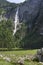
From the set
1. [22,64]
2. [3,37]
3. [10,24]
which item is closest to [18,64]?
[22,64]

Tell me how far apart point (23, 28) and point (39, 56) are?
154483 mm

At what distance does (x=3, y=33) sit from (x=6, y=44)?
6.52 m

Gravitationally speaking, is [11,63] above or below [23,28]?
above

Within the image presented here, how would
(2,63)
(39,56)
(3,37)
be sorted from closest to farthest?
(2,63), (39,56), (3,37)

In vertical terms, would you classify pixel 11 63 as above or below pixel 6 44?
above

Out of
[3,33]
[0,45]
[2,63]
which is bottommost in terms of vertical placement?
[0,45]

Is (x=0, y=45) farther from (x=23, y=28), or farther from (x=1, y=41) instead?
(x=23, y=28)

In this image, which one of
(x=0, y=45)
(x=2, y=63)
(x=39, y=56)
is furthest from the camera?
(x=0, y=45)

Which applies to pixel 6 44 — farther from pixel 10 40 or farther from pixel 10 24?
pixel 10 24

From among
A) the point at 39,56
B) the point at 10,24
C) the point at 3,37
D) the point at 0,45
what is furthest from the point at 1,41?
the point at 39,56

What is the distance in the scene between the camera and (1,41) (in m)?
118

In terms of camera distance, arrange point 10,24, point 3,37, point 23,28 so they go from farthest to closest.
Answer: point 23,28 < point 10,24 < point 3,37

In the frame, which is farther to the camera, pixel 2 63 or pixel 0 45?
pixel 0 45

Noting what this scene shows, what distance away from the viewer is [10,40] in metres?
120
